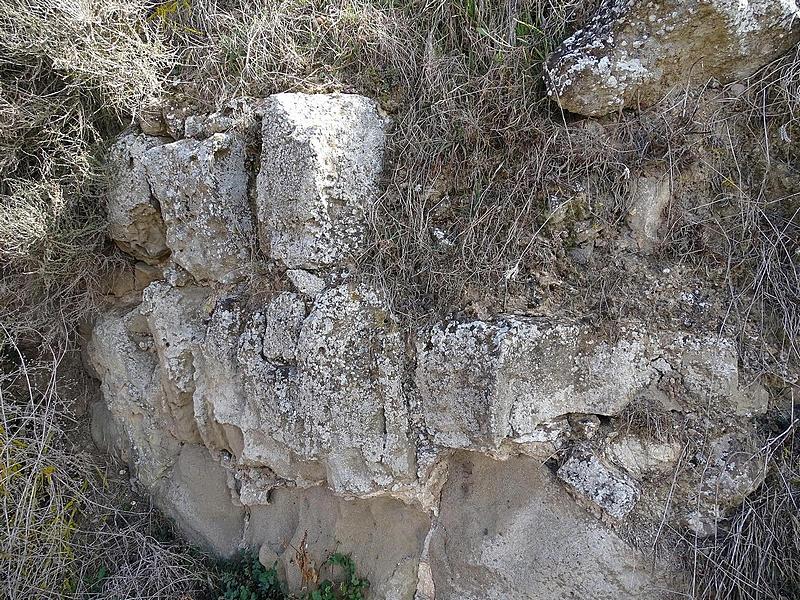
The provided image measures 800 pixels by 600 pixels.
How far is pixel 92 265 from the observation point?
270cm

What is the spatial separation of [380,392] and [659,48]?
1.45 meters

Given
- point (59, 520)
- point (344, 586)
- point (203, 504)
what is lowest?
point (59, 520)

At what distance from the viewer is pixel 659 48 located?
1.92 meters

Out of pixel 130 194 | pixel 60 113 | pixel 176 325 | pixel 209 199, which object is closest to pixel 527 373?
pixel 209 199

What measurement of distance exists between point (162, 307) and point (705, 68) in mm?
2228

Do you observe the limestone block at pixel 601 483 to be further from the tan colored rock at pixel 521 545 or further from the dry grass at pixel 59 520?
the dry grass at pixel 59 520

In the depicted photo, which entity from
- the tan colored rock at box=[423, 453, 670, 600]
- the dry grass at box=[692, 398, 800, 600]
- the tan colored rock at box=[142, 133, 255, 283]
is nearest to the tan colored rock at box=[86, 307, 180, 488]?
the tan colored rock at box=[142, 133, 255, 283]

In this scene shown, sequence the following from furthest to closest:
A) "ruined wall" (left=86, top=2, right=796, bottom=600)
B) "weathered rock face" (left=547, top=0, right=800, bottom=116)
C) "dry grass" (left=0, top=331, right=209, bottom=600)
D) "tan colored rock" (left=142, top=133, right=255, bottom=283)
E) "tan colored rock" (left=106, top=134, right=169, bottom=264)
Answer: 1. "dry grass" (left=0, top=331, right=209, bottom=600)
2. "tan colored rock" (left=106, top=134, right=169, bottom=264)
3. "tan colored rock" (left=142, top=133, right=255, bottom=283)
4. "ruined wall" (left=86, top=2, right=796, bottom=600)
5. "weathered rock face" (left=547, top=0, right=800, bottom=116)

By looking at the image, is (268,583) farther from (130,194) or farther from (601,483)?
(130,194)

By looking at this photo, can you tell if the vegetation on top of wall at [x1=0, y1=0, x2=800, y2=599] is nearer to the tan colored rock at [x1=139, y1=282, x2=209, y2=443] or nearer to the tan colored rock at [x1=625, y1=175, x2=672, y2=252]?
the tan colored rock at [x1=625, y1=175, x2=672, y2=252]

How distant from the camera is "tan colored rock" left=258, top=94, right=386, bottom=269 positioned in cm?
211

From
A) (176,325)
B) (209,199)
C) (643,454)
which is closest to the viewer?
(643,454)

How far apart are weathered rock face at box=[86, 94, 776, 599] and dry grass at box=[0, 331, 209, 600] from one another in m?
0.60

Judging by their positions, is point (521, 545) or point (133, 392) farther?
point (133, 392)
